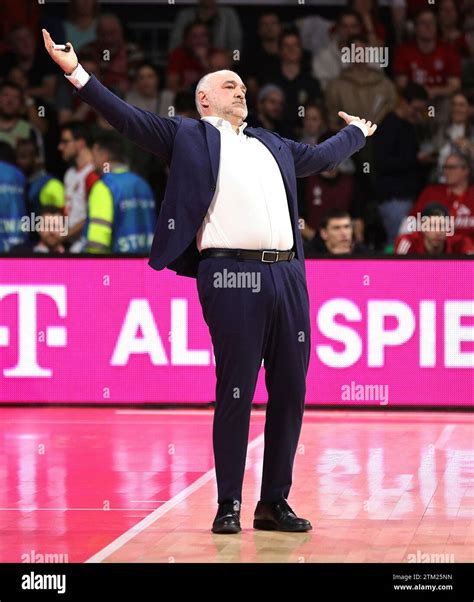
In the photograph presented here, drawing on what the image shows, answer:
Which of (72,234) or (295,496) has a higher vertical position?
(72,234)

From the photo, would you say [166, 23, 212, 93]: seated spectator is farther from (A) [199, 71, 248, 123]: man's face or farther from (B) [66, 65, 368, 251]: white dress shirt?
(B) [66, 65, 368, 251]: white dress shirt

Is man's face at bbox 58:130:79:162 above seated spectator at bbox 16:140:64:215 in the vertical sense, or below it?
above

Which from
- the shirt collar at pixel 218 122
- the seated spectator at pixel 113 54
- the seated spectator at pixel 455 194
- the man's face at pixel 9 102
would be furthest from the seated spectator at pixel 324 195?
the shirt collar at pixel 218 122

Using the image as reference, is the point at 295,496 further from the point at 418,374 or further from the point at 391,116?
the point at 391,116

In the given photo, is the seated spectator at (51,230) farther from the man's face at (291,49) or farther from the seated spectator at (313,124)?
the man's face at (291,49)

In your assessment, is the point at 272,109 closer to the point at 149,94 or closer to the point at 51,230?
the point at 149,94

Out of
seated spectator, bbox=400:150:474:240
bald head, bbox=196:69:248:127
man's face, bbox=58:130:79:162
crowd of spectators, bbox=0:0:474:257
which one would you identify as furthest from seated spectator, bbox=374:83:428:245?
bald head, bbox=196:69:248:127

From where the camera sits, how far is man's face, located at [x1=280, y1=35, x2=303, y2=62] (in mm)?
14453

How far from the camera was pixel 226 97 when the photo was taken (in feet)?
22.8

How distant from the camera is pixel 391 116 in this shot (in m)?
13.9

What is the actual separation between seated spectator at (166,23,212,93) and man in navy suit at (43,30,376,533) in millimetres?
7695

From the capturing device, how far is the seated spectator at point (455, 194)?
13.0 meters
